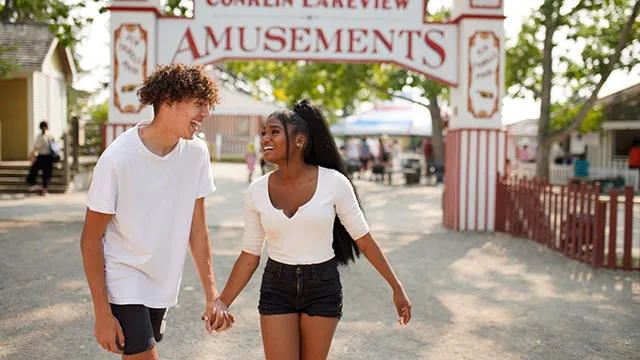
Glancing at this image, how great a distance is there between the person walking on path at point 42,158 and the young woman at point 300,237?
43.0 feet

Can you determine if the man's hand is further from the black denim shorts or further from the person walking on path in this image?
the person walking on path

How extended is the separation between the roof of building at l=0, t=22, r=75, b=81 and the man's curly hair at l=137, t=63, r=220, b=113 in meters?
18.5

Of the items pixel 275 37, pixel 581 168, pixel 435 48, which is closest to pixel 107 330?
pixel 275 37

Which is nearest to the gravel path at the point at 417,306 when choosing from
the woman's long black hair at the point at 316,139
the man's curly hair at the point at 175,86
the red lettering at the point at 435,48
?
the woman's long black hair at the point at 316,139

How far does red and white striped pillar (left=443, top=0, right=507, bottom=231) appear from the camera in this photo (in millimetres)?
11883

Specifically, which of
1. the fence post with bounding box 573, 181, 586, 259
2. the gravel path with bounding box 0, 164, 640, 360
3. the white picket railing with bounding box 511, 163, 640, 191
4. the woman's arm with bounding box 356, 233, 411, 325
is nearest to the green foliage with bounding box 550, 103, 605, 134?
the white picket railing with bounding box 511, 163, 640, 191

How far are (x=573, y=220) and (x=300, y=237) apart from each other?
6.62m

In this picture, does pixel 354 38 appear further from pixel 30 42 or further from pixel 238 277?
pixel 30 42

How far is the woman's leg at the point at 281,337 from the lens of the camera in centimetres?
325

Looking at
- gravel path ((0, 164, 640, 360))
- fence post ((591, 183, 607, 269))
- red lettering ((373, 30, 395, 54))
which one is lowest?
gravel path ((0, 164, 640, 360))

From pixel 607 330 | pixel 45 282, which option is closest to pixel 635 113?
pixel 607 330

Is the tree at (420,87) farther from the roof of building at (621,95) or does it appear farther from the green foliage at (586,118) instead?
the roof of building at (621,95)

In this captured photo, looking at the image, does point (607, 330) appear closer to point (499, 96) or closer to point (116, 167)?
point (116, 167)

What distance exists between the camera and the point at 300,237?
333cm
